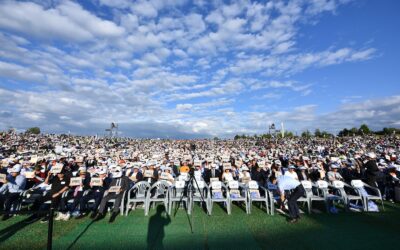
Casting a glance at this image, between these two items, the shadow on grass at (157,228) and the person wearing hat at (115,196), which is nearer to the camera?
the shadow on grass at (157,228)

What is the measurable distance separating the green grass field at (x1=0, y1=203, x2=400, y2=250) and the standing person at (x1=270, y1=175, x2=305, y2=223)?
1.00 ft

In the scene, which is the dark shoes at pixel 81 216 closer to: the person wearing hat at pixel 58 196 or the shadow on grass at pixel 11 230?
the person wearing hat at pixel 58 196

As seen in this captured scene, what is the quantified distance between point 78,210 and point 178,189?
3670 millimetres

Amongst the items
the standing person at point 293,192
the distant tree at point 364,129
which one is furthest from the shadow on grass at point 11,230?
the distant tree at point 364,129

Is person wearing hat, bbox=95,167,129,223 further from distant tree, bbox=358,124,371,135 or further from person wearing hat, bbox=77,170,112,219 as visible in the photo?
distant tree, bbox=358,124,371,135

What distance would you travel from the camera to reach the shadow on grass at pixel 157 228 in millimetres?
6007

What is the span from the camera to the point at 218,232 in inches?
270

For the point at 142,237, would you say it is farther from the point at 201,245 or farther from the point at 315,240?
the point at 315,240

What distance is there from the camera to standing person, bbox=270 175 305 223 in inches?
310

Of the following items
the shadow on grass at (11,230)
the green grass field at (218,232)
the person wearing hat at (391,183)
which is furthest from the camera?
the person wearing hat at (391,183)

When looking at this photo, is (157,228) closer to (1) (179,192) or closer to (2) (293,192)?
(1) (179,192)

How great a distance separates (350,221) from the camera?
25.5 feet

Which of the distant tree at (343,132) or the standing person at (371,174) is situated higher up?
the distant tree at (343,132)

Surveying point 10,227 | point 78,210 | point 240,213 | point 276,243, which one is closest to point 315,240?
point 276,243
